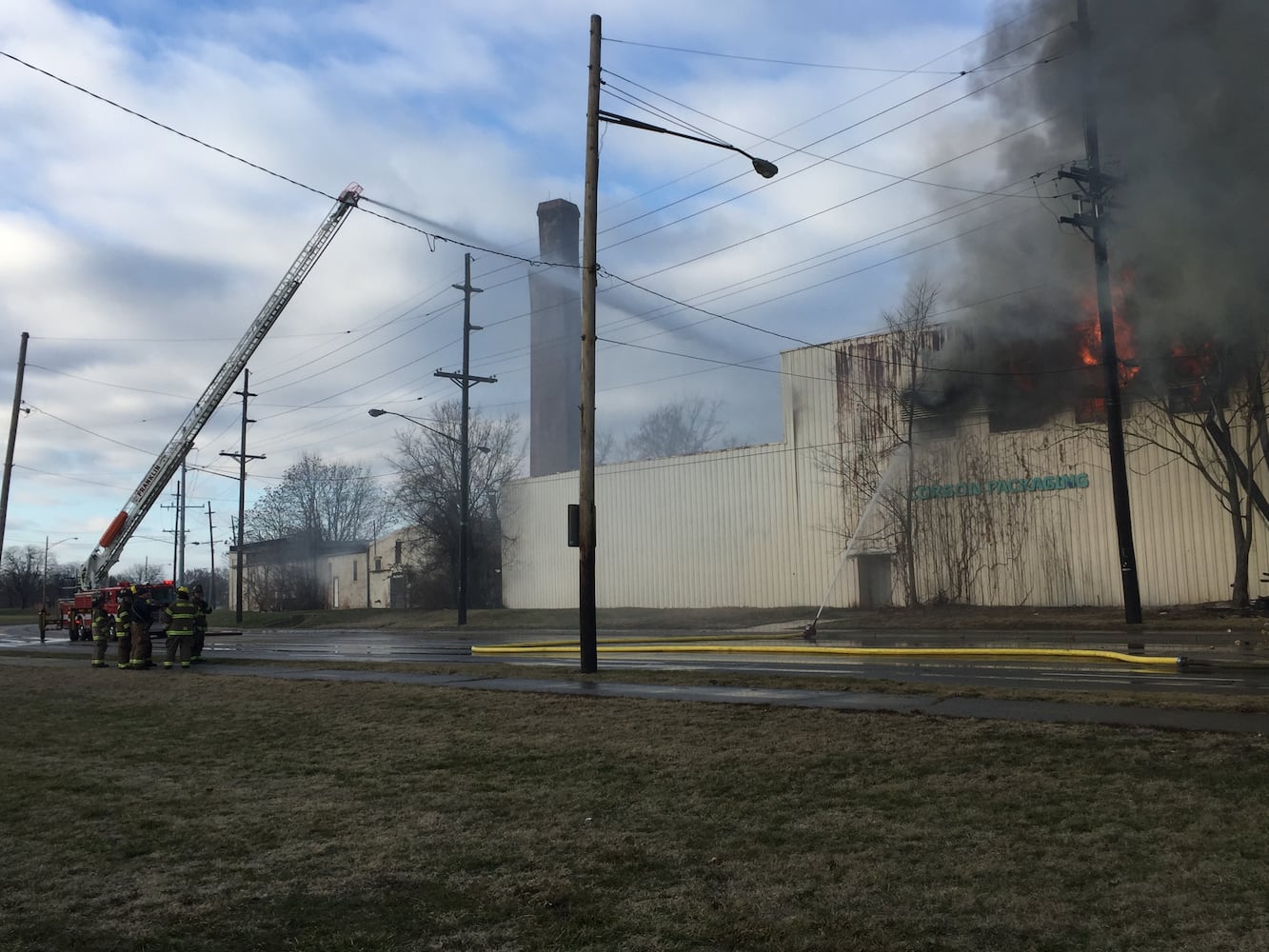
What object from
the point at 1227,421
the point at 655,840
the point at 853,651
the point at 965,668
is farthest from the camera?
the point at 1227,421

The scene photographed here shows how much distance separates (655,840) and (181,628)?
1539 cm

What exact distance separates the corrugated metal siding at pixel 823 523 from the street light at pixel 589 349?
1731cm

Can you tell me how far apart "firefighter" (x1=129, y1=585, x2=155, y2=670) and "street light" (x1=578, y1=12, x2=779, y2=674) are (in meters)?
8.40

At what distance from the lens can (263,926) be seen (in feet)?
13.1

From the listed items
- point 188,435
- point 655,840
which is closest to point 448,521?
point 188,435

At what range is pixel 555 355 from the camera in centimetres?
7694

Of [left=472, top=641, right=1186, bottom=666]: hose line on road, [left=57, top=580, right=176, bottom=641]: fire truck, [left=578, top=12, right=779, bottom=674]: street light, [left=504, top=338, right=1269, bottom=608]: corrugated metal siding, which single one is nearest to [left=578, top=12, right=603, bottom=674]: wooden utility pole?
[left=578, top=12, right=779, bottom=674]: street light

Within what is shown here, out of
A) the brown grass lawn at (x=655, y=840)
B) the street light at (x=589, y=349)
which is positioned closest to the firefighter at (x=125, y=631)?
the street light at (x=589, y=349)

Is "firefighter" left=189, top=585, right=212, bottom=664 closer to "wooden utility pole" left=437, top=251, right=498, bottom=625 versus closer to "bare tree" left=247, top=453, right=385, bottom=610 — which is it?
"wooden utility pole" left=437, top=251, right=498, bottom=625

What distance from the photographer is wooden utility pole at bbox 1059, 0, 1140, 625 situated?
2136cm

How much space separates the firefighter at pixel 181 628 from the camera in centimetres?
1795

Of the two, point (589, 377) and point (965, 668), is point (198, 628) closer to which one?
point (589, 377)

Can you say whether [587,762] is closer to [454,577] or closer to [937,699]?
[937,699]

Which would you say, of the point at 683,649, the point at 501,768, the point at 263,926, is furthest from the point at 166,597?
the point at 263,926
